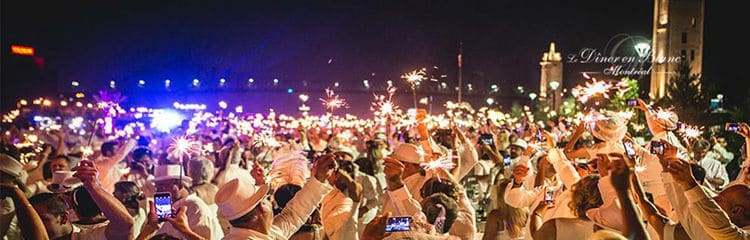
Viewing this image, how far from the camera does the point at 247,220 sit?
4.32 meters

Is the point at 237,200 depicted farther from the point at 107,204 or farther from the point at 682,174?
the point at 682,174

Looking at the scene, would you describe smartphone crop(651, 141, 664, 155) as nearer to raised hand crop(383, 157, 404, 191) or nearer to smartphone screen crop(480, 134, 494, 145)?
raised hand crop(383, 157, 404, 191)

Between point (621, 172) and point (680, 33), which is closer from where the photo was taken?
point (621, 172)

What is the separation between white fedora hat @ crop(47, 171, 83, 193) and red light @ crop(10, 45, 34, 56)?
121 ft

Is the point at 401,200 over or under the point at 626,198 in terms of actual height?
under

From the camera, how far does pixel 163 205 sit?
3873 mm

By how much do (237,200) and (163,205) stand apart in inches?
23.2

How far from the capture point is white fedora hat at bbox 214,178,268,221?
4.29m

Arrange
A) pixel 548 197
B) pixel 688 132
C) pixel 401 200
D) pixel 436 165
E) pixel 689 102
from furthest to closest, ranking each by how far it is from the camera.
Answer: pixel 689 102 < pixel 688 132 < pixel 436 165 < pixel 401 200 < pixel 548 197

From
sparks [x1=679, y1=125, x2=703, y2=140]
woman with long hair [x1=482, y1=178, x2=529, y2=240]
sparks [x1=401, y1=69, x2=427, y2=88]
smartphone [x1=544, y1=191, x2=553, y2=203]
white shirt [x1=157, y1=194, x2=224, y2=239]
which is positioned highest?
sparks [x1=401, y1=69, x2=427, y2=88]

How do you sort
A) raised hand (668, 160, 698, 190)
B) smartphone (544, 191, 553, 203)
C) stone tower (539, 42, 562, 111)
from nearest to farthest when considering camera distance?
1. raised hand (668, 160, 698, 190)
2. smartphone (544, 191, 553, 203)
3. stone tower (539, 42, 562, 111)

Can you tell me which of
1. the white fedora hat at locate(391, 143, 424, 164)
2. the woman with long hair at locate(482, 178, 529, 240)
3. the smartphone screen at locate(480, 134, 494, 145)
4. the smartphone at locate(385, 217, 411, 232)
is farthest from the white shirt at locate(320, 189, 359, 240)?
the smartphone screen at locate(480, 134, 494, 145)

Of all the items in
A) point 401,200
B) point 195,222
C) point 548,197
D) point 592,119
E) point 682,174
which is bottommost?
point 195,222

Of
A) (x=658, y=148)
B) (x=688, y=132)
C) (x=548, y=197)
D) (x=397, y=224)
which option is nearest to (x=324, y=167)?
(x=397, y=224)
